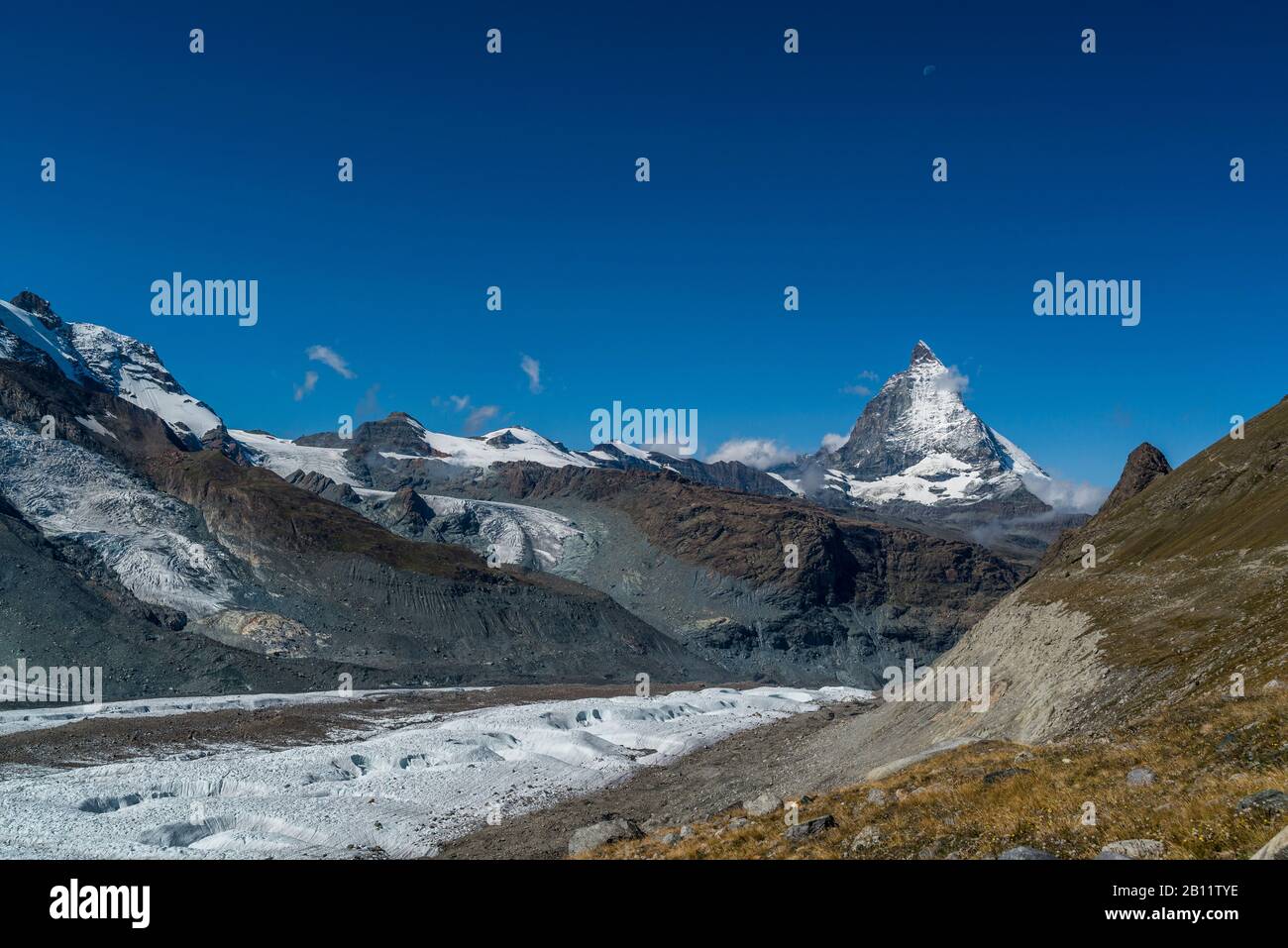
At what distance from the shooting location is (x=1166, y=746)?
19375 mm

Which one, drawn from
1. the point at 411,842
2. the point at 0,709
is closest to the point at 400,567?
the point at 0,709

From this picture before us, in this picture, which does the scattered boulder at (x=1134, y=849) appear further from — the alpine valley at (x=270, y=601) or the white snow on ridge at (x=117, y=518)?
the white snow on ridge at (x=117, y=518)

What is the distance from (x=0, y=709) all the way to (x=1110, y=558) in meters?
104

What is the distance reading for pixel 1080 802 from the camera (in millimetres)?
16266

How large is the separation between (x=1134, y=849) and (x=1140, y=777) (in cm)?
560

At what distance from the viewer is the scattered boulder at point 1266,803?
12.3 metres

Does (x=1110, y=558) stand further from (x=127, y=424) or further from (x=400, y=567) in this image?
(x=127, y=424)

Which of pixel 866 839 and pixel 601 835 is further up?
pixel 866 839

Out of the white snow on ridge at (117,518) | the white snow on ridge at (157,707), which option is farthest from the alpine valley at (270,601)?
the white snow on ridge at (157,707)

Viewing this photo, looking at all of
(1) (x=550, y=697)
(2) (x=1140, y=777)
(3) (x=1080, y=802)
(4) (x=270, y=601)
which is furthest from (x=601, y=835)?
(4) (x=270, y=601)

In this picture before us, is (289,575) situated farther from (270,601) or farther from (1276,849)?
(1276,849)

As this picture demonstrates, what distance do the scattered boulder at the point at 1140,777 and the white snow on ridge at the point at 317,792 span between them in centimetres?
3351

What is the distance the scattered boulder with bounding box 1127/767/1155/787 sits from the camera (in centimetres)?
1698

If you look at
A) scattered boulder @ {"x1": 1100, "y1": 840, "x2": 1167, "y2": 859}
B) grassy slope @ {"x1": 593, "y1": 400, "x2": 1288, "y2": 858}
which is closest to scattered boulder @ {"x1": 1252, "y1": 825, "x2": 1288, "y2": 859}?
grassy slope @ {"x1": 593, "y1": 400, "x2": 1288, "y2": 858}
